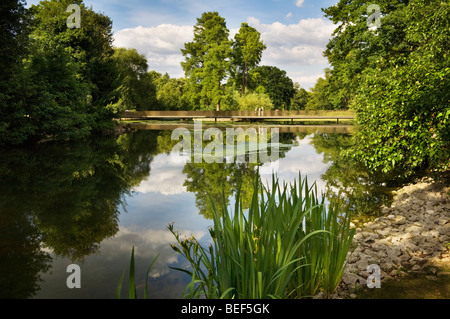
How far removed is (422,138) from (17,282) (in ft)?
21.9

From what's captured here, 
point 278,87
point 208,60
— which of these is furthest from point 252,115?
point 278,87

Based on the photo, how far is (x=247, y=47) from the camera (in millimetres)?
45531

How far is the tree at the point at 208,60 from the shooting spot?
41.2m

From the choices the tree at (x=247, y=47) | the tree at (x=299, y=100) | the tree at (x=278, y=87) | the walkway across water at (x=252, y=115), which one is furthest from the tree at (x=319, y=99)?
the tree at (x=247, y=47)

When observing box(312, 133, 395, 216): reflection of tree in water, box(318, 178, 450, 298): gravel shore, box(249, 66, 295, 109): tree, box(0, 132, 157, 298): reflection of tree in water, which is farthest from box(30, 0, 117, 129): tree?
box(249, 66, 295, 109): tree

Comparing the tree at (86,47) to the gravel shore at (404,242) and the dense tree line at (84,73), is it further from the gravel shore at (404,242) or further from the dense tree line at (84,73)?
the gravel shore at (404,242)

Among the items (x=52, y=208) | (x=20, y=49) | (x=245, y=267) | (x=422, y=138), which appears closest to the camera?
(x=245, y=267)

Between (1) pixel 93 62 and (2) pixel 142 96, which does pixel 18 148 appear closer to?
(1) pixel 93 62

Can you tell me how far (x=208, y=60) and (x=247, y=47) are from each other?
715 centimetres

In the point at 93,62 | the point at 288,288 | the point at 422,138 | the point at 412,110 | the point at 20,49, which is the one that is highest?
the point at 93,62

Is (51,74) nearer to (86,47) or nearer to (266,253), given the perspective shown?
(86,47)

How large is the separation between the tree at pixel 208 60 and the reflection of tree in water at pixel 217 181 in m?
29.8
